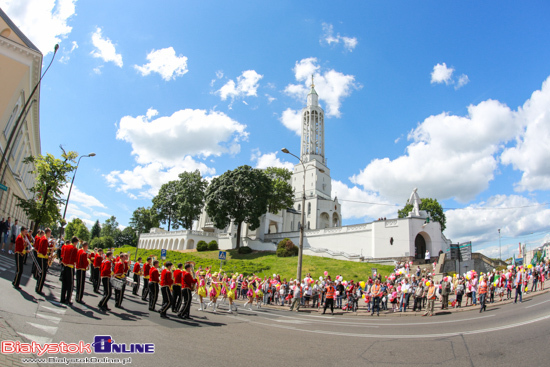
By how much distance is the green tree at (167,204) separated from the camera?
70500 millimetres

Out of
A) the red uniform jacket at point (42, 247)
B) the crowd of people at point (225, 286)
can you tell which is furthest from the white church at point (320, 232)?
the red uniform jacket at point (42, 247)

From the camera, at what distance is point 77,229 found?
12194 centimetres

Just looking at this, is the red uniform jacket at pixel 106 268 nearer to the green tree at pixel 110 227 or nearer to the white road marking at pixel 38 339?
the white road marking at pixel 38 339

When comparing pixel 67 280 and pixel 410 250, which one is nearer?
pixel 67 280

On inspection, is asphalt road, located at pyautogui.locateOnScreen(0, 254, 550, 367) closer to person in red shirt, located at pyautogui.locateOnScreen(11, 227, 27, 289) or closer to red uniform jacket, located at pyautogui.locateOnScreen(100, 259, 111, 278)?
person in red shirt, located at pyautogui.locateOnScreen(11, 227, 27, 289)

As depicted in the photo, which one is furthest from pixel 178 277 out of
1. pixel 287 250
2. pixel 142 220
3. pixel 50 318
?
pixel 142 220

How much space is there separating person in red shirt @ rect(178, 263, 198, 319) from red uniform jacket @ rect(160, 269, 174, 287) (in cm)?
46

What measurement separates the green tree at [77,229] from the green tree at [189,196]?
75.4m

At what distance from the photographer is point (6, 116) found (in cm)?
2717

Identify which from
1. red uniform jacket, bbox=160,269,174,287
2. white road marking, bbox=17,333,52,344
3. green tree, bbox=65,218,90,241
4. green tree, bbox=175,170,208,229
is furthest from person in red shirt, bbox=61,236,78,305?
green tree, bbox=65,218,90,241

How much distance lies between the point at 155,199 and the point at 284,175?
3131cm

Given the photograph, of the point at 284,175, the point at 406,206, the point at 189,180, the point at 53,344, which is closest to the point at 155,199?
the point at 189,180

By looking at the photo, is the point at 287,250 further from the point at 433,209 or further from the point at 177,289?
the point at 433,209

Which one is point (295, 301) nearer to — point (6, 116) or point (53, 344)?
point (53, 344)
